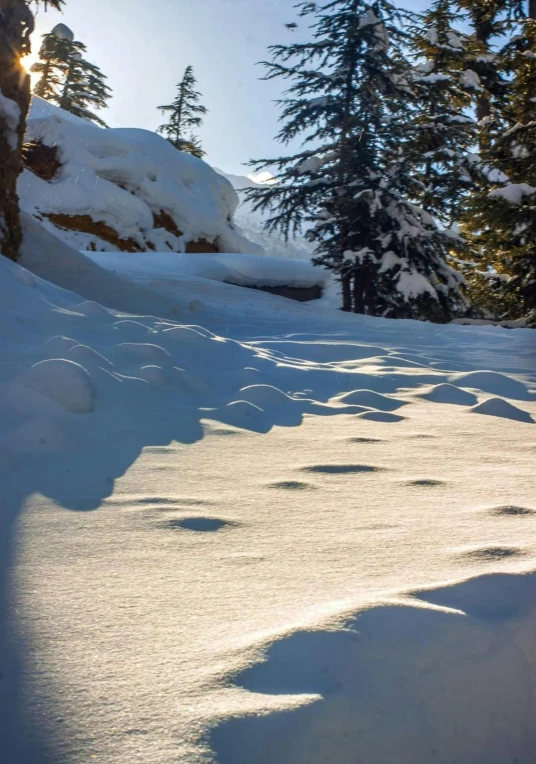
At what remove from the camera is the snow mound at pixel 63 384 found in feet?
8.05

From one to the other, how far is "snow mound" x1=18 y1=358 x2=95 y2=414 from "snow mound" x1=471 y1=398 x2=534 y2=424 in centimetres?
191

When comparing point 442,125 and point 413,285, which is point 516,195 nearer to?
point 413,285

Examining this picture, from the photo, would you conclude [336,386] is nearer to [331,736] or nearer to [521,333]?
[331,736]

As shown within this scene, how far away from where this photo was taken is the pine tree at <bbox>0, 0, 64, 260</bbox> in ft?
18.7

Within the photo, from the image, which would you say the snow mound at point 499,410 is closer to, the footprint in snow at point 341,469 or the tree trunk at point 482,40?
the footprint in snow at point 341,469

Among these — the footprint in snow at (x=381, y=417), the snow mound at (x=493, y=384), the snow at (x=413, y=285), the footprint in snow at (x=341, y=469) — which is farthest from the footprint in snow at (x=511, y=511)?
the snow at (x=413, y=285)

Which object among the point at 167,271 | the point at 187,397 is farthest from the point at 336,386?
the point at 167,271

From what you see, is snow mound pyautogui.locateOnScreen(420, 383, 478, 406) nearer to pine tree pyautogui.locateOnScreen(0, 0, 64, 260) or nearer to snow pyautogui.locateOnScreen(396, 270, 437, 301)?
pine tree pyautogui.locateOnScreen(0, 0, 64, 260)

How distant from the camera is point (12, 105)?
5.71 m

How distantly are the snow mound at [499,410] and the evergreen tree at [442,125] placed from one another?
844 cm

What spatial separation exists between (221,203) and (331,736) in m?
18.7

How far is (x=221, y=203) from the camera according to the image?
1864 centimetres

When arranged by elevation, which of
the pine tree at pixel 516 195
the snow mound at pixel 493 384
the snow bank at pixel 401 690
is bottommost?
the snow bank at pixel 401 690

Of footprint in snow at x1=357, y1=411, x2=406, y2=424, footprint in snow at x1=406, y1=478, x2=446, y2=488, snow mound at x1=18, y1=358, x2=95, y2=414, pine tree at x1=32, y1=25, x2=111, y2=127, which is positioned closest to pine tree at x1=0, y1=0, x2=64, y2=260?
snow mound at x1=18, y1=358, x2=95, y2=414
